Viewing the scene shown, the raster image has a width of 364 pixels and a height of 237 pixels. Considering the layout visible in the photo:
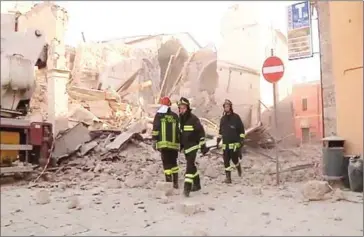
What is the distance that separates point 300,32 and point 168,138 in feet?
16.2

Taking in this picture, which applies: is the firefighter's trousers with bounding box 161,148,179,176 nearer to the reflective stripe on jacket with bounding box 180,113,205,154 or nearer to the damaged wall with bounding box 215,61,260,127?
the reflective stripe on jacket with bounding box 180,113,205,154

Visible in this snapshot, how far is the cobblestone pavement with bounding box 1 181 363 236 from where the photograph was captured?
14.4 ft

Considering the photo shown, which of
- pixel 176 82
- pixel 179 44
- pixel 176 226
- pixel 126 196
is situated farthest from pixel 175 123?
pixel 179 44

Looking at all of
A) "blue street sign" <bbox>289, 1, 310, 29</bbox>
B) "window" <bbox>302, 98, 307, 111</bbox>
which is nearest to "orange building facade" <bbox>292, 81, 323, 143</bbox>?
"window" <bbox>302, 98, 307, 111</bbox>

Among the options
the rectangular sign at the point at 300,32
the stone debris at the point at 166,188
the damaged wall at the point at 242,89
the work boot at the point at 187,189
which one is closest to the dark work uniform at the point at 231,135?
the stone debris at the point at 166,188

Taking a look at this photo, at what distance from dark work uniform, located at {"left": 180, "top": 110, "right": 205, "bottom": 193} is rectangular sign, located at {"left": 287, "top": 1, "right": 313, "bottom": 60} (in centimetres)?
440

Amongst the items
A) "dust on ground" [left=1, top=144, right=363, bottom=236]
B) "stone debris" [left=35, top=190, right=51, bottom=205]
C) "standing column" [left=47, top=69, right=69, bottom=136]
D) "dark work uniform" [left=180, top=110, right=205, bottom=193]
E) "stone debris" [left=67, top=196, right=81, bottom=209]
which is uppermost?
"standing column" [left=47, top=69, right=69, bottom=136]

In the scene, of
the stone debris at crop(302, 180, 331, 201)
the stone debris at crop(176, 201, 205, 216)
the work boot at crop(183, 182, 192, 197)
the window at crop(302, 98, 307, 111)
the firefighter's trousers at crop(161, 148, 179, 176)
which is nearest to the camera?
the stone debris at crop(176, 201, 205, 216)

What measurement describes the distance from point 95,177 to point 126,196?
255cm

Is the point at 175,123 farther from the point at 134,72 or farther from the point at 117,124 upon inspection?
the point at 134,72

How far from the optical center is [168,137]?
694 centimetres

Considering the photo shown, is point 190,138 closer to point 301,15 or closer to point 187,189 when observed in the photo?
point 187,189

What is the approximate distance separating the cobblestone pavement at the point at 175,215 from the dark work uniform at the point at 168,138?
78 cm

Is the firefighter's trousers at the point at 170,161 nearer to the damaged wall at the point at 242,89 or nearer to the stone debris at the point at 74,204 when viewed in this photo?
the stone debris at the point at 74,204
